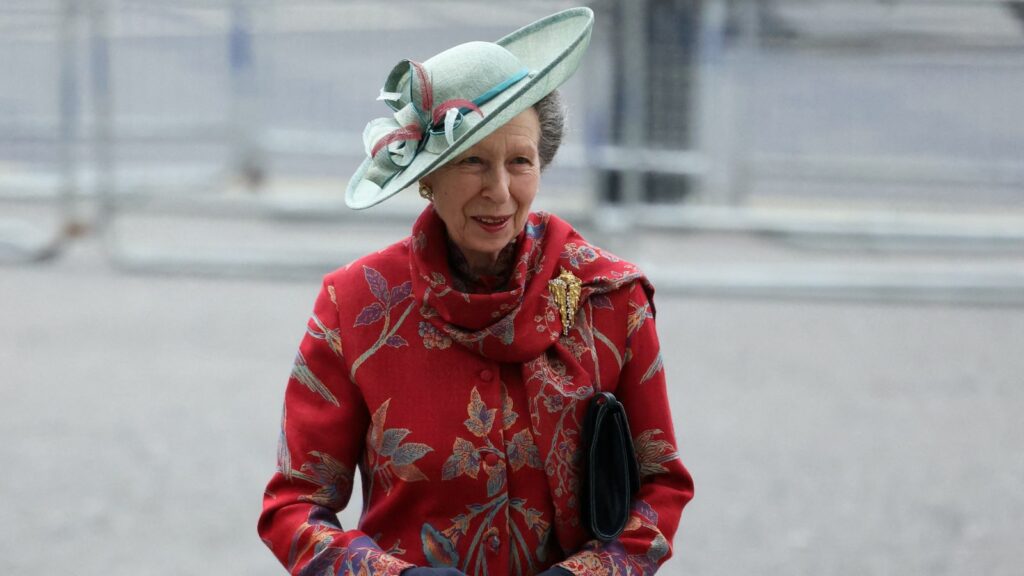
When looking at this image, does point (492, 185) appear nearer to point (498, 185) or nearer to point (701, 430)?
point (498, 185)

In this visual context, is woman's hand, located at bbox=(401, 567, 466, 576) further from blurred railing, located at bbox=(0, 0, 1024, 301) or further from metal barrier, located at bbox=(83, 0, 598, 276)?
metal barrier, located at bbox=(83, 0, 598, 276)

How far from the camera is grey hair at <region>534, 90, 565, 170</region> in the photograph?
2062mm

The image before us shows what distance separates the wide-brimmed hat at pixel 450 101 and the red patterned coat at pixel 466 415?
0.11 m

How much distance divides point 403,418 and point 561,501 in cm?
24

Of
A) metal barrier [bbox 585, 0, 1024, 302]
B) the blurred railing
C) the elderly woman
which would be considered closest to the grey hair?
the elderly woman

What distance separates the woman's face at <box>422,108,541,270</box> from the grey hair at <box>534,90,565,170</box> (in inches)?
0.7

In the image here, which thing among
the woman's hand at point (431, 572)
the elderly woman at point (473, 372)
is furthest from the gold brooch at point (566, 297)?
the woman's hand at point (431, 572)

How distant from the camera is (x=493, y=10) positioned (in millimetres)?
8531

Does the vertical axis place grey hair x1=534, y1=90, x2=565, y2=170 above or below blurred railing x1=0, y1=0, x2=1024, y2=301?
above

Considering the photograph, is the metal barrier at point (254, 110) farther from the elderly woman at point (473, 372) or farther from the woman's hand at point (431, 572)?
the woman's hand at point (431, 572)

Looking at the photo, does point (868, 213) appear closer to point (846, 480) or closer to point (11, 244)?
point (846, 480)

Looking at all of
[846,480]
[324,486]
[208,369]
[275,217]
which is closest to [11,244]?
[275,217]

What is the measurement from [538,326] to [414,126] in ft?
1.03

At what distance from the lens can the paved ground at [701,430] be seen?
447cm
